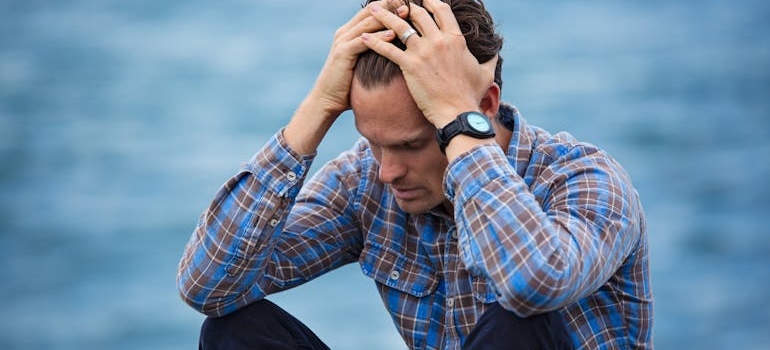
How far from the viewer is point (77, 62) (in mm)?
9867

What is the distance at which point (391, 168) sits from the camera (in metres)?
2.36

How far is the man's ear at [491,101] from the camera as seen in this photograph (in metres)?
2.41

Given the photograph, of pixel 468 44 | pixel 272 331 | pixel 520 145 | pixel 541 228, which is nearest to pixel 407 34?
pixel 468 44

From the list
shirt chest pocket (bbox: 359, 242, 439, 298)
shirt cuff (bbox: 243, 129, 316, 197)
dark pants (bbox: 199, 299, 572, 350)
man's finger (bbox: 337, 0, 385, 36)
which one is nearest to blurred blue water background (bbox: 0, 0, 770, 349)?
shirt chest pocket (bbox: 359, 242, 439, 298)

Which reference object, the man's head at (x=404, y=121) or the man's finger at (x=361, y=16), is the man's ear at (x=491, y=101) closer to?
the man's head at (x=404, y=121)

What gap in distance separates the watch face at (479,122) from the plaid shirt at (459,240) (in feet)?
0.16

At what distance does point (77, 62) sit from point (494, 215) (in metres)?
8.28

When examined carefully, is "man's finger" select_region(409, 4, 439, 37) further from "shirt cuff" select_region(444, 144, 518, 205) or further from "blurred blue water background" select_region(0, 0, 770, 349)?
"blurred blue water background" select_region(0, 0, 770, 349)

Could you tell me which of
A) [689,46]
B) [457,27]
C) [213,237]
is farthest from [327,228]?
[689,46]

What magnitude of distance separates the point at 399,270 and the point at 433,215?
0.14 metres

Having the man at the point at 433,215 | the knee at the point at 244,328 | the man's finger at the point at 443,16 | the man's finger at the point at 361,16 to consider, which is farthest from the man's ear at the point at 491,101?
the knee at the point at 244,328

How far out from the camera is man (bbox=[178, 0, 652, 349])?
7.02 ft

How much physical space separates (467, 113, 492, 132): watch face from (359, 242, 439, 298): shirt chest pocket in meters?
0.44

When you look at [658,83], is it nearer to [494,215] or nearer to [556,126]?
[556,126]
